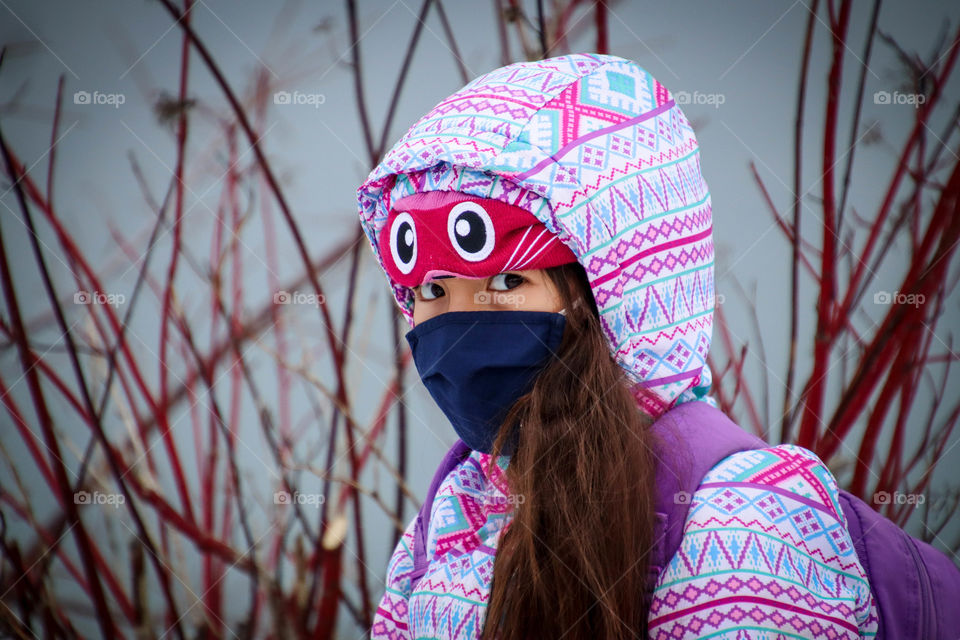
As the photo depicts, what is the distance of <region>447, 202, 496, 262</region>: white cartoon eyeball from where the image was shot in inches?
34.9

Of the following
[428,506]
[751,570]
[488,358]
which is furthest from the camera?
[428,506]

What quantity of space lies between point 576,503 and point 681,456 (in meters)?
0.13

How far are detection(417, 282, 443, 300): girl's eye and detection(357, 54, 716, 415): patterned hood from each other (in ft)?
0.37

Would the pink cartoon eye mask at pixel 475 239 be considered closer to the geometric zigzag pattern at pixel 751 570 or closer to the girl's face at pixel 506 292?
the girl's face at pixel 506 292

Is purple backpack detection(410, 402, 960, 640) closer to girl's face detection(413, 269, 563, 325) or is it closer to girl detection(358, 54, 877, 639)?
girl detection(358, 54, 877, 639)

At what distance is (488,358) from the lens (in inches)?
35.0

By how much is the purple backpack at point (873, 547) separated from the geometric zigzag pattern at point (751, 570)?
0.5 inches

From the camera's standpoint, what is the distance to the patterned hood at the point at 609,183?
886 millimetres

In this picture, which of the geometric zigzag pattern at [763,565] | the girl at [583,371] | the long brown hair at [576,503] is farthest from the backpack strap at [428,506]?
the geometric zigzag pattern at [763,565]

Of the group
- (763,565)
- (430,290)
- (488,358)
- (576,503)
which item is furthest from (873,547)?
(430,290)

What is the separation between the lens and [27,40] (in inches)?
67.4

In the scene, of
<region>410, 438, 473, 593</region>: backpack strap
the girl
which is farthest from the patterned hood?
<region>410, 438, 473, 593</region>: backpack strap

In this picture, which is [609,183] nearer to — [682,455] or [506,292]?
[506,292]

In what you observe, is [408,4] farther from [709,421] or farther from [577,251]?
[709,421]
